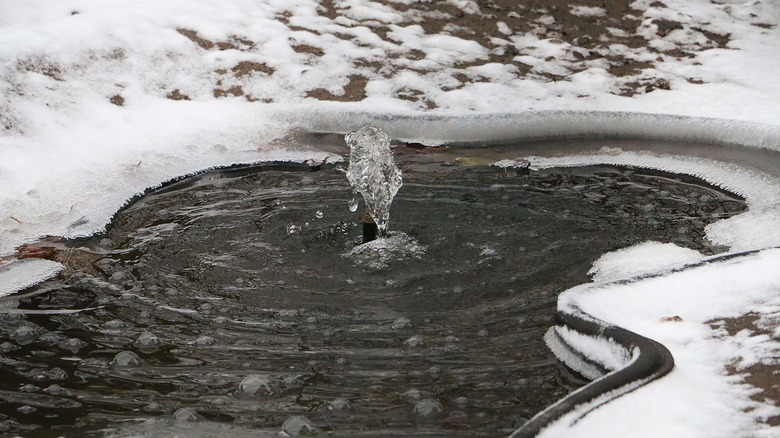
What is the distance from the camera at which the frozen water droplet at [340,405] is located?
7.64 ft

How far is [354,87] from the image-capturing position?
16.2 ft

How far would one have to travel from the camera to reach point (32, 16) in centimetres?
531

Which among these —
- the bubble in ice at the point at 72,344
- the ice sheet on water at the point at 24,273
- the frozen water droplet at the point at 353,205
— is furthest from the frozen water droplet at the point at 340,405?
the frozen water droplet at the point at 353,205

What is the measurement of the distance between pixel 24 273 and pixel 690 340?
7.19ft

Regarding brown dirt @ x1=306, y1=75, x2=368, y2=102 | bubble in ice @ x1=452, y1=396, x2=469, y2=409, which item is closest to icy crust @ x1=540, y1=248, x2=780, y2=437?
bubble in ice @ x1=452, y1=396, x2=469, y2=409

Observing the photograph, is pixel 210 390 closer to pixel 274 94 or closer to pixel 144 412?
pixel 144 412

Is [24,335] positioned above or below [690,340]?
below

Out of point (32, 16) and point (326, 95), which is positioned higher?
point (32, 16)

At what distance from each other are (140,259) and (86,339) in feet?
1.98

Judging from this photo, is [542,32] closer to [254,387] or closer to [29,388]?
[254,387]

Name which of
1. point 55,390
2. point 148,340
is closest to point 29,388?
point 55,390

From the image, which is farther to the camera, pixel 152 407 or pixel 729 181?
pixel 729 181

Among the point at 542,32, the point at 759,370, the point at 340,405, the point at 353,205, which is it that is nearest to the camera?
the point at 759,370

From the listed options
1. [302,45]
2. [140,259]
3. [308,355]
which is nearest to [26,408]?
[308,355]
